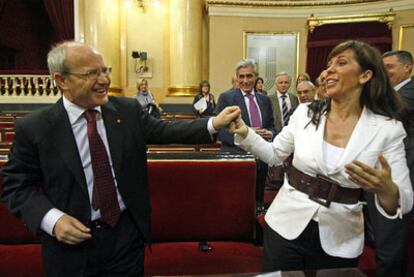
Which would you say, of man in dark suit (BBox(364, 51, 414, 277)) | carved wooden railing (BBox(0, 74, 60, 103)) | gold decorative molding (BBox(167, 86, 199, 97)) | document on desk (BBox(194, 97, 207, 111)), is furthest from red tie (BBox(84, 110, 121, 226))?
carved wooden railing (BBox(0, 74, 60, 103))

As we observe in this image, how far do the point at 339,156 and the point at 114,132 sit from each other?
0.93 m

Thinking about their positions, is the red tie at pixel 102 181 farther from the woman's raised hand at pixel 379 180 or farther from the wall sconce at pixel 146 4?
the wall sconce at pixel 146 4

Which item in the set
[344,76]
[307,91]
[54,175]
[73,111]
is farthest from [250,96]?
[54,175]

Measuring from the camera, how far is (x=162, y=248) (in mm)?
2229

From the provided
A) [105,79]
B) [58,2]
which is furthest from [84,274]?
[58,2]

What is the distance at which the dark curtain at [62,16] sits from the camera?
8992mm

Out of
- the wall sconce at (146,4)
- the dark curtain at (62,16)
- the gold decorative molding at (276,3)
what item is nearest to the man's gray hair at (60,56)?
the wall sconce at (146,4)

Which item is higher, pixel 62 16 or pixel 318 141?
pixel 62 16

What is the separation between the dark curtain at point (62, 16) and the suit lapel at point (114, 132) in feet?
27.8

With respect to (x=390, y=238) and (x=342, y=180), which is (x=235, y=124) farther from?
(x=390, y=238)

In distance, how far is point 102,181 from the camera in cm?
147

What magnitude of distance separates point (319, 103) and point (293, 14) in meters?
7.81

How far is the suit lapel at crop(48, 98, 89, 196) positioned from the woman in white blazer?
0.83 metres

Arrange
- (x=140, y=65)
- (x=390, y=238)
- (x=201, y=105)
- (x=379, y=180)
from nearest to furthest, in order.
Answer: (x=379, y=180) < (x=390, y=238) < (x=201, y=105) < (x=140, y=65)
